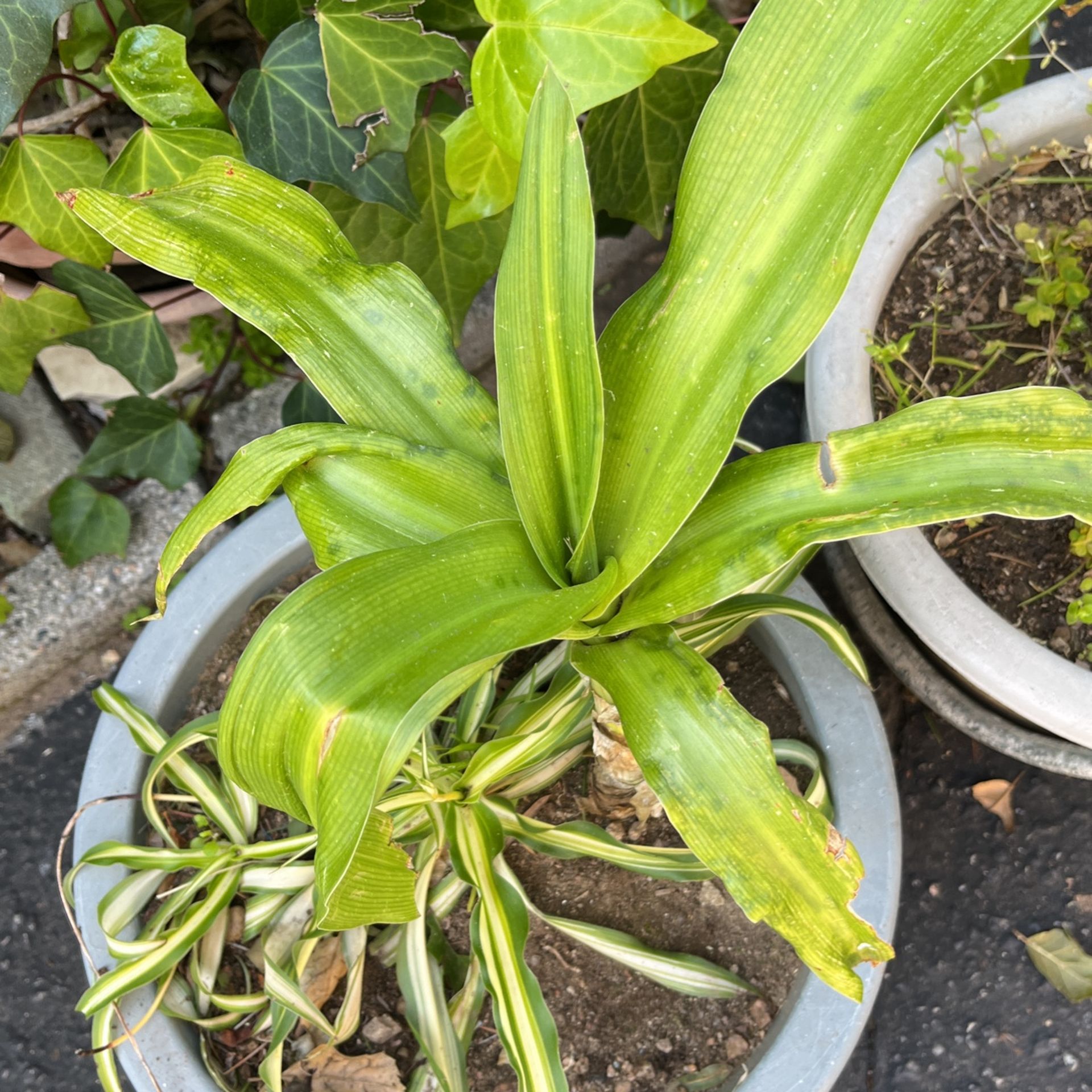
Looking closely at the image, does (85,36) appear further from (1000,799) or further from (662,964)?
(1000,799)

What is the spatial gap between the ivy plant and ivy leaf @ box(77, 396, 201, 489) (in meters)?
0.09

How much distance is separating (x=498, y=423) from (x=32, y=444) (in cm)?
101

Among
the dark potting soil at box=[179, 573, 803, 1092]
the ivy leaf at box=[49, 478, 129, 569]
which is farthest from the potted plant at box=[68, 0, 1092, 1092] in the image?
the ivy leaf at box=[49, 478, 129, 569]

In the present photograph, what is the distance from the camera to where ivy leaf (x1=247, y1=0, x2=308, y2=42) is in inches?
32.8

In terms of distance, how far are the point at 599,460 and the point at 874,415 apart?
1.63 feet

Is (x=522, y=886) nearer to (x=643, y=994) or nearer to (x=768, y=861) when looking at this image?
(x=643, y=994)

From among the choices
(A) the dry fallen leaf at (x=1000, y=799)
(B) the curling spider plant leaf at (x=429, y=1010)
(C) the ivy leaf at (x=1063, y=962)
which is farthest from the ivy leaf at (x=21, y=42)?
(C) the ivy leaf at (x=1063, y=962)

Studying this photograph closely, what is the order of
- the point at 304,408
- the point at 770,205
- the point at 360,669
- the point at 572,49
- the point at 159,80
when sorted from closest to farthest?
the point at 360,669
the point at 770,205
the point at 572,49
the point at 159,80
the point at 304,408

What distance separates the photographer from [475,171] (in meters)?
0.81

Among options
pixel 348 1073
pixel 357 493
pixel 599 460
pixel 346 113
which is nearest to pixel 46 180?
pixel 346 113

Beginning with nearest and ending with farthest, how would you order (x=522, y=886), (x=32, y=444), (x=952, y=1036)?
1. (x=522, y=886)
2. (x=952, y=1036)
3. (x=32, y=444)

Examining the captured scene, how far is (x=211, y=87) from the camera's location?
106 cm

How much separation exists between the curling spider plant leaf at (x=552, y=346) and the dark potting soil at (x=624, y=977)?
0.46 m

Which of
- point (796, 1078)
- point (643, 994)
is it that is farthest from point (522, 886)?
point (796, 1078)
